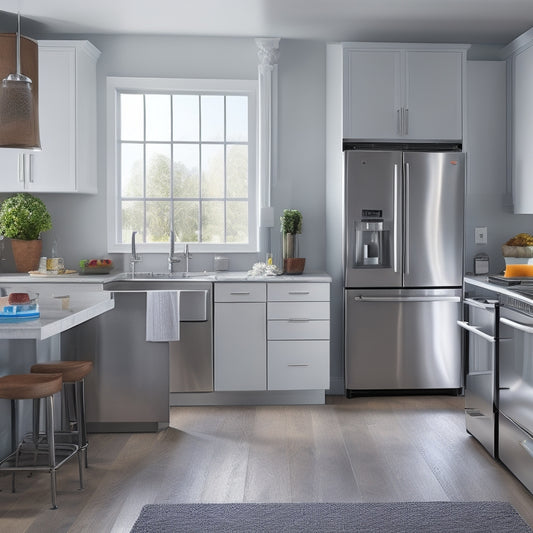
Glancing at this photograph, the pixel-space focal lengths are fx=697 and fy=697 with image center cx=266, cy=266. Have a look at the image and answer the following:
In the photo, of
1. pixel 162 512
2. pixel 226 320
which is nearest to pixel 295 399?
pixel 226 320

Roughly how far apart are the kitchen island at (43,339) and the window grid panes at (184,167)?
1.72 meters

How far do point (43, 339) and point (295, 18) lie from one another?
2865 millimetres

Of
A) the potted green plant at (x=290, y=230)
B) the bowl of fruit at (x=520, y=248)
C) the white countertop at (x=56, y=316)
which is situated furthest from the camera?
the potted green plant at (x=290, y=230)

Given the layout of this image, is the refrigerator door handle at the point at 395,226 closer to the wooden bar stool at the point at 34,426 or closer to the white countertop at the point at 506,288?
the white countertop at the point at 506,288

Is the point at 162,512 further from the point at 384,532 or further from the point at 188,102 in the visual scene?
the point at 188,102

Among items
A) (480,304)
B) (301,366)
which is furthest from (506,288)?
(301,366)

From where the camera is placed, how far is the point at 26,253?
→ 5.12m

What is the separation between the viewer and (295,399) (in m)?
4.96

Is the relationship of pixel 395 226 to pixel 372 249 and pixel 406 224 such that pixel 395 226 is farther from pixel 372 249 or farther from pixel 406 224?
pixel 372 249

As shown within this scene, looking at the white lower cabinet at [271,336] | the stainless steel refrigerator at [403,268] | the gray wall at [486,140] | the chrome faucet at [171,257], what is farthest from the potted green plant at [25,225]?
the gray wall at [486,140]

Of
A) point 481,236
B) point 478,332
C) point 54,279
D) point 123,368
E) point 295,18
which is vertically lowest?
point 123,368

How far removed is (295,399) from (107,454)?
158 cm

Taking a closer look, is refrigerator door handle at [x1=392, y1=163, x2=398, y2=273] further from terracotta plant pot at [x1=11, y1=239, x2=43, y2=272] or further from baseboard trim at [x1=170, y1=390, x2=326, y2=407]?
terracotta plant pot at [x1=11, y1=239, x2=43, y2=272]

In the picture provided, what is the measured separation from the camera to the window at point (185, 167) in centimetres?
540
